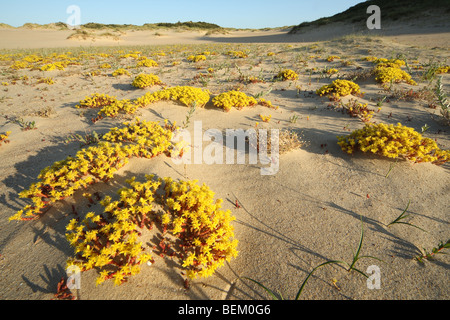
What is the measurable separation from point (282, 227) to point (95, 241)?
2.98 metres

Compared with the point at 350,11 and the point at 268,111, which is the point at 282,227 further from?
the point at 350,11

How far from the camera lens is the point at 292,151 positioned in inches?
217

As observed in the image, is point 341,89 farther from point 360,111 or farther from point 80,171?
point 80,171

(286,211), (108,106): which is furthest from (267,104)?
(108,106)

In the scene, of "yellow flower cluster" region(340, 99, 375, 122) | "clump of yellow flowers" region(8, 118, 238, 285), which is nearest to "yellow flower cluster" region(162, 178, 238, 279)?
"clump of yellow flowers" region(8, 118, 238, 285)

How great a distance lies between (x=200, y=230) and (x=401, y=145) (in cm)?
482

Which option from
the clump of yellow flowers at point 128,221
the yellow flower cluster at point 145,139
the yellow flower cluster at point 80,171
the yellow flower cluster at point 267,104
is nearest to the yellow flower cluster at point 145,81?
the yellow flower cluster at point 145,139

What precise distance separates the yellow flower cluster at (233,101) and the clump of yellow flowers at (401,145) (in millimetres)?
3888

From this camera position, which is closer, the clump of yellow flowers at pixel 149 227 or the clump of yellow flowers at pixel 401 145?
the clump of yellow flowers at pixel 149 227

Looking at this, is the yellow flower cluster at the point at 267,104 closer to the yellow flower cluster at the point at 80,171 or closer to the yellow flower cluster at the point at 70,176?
the yellow flower cluster at the point at 80,171

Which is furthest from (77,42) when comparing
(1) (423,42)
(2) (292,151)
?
(1) (423,42)

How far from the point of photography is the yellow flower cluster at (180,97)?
755 centimetres

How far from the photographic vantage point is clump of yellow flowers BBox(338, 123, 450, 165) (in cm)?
452

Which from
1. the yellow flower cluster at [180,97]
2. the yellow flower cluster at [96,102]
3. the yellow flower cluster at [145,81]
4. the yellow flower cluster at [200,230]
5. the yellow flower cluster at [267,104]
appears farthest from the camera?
the yellow flower cluster at [145,81]
